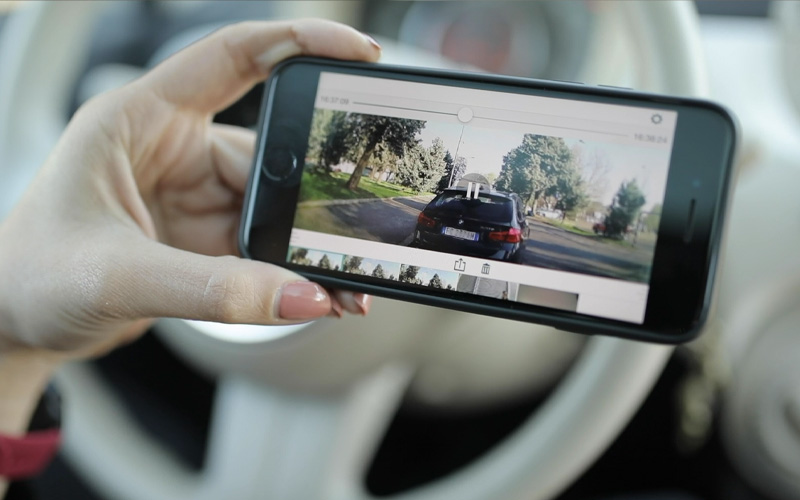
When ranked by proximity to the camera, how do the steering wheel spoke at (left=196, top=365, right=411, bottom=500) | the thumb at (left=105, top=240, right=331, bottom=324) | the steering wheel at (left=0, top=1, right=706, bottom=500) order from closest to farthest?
the thumb at (left=105, top=240, right=331, bottom=324)
the steering wheel at (left=0, top=1, right=706, bottom=500)
the steering wheel spoke at (left=196, top=365, right=411, bottom=500)

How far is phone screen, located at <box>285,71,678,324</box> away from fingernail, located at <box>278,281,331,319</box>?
51 millimetres

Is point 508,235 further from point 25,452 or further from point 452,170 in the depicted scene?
point 25,452

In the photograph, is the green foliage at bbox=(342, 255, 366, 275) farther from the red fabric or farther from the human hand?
the red fabric

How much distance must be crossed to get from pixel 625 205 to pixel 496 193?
73 mm

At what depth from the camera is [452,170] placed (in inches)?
17.0

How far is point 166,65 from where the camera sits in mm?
465

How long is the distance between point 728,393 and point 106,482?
1.91ft

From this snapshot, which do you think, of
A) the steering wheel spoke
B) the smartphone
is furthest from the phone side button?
the steering wheel spoke

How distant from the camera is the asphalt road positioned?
416 millimetres

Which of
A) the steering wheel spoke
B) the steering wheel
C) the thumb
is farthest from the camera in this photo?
the steering wheel spoke

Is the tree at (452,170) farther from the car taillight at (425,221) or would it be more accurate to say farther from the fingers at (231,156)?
the fingers at (231,156)

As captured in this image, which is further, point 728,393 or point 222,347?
point 728,393

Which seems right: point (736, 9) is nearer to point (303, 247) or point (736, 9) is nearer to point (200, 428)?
point (303, 247)

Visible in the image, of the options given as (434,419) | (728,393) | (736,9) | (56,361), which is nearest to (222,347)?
(56,361)
